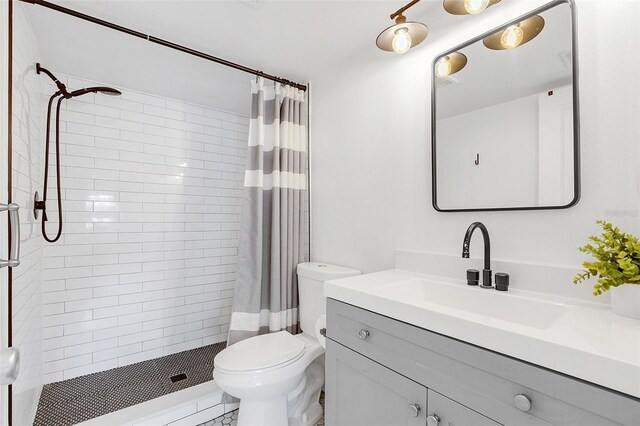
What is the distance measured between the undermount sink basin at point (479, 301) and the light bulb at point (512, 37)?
100cm

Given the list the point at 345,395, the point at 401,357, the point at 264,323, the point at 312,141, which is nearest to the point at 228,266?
the point at 264,323

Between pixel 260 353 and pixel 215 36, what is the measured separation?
5.80 feet

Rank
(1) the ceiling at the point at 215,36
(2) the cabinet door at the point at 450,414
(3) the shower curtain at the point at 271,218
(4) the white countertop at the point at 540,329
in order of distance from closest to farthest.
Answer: (4) the white countertop at the point at 540,329 → (2) the cabinet door at the point at 450,414 → (1) the ceiling at the point at 215,36 → (3) the shower curtain at the point at 271,218

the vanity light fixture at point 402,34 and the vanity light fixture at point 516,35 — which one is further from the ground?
the vanity light fixture at point 402,34

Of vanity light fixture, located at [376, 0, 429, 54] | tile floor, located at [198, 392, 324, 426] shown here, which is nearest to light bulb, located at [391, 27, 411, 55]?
vanity light fixture, located at [376, 0, 429, 54]

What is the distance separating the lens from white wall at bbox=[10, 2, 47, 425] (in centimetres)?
133

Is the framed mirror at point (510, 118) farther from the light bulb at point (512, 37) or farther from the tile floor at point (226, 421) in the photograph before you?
the tile floor at point (226, 421)

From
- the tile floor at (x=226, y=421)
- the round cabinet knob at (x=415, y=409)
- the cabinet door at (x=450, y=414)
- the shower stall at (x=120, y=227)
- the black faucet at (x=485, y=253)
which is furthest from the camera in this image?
the tile floor at (x=226, y=421)

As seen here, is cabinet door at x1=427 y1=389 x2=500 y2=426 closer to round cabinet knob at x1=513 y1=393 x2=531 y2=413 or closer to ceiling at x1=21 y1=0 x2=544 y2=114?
round cabinet knob at x1=513 y1=393 x2=531 y2=413

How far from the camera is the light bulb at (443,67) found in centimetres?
142

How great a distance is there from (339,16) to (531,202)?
4.18 feet

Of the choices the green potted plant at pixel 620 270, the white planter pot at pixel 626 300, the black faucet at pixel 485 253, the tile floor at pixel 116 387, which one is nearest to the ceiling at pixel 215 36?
the black faucet at pixel 485 253

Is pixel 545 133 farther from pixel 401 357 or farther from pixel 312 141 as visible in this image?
pixel 312 141

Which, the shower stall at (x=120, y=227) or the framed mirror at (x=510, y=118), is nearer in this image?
the framed mirror at (x=510, y=118)
